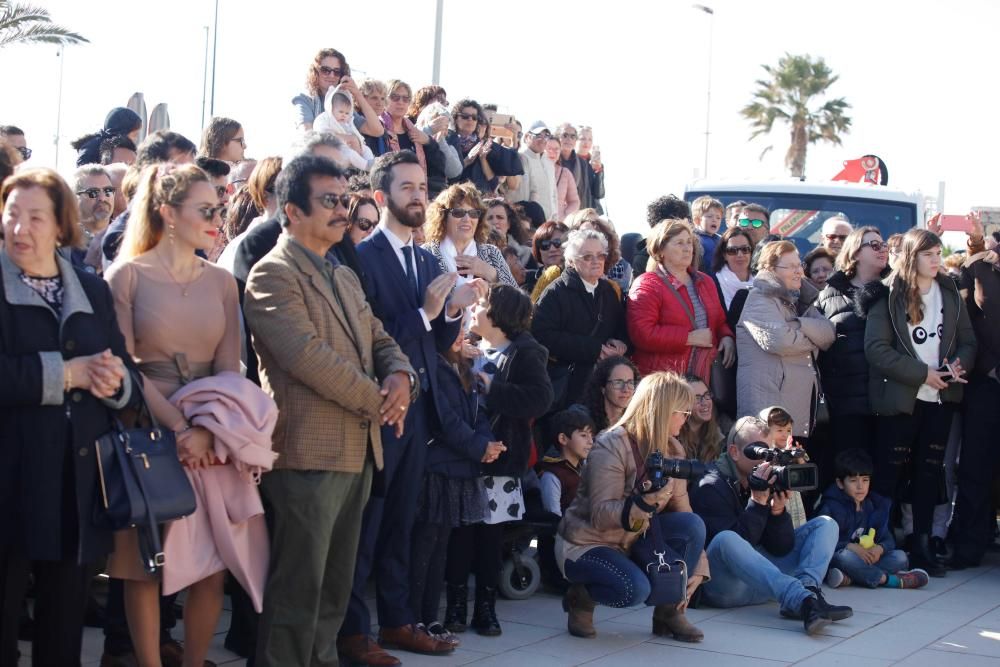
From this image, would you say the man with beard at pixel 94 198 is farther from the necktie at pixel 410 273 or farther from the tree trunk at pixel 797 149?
the tree trunk at pixel 797 149

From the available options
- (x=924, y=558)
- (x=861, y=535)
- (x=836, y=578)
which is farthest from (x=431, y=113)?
(x=924, y=558)

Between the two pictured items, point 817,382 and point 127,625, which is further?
point 817,382

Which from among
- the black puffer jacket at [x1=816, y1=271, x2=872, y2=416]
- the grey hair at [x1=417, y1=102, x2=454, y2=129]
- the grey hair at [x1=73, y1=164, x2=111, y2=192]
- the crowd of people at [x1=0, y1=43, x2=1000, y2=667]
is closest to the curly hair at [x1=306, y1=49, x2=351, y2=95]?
the crowd of people at [x1=0, y1=43, x2=1000, y2=667]

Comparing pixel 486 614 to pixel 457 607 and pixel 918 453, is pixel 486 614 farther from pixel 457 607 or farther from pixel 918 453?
pixel 918 453

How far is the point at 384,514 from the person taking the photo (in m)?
5.96

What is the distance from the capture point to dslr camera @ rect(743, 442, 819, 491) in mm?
7047

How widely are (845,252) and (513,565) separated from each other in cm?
353

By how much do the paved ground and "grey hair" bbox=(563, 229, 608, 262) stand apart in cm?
210

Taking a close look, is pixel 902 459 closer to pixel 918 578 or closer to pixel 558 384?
pixel 918 578

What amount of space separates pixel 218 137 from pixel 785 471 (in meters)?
3.83

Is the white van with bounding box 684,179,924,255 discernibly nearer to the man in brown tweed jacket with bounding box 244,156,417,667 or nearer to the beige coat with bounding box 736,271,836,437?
the beige coat with bounding box 736,271,836,437

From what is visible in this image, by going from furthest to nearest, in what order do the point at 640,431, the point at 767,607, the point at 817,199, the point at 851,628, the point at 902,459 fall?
the point at 817,199 → the point at 902,459 → the point at 767,607 → the point at 851,628 → the point at 640,431

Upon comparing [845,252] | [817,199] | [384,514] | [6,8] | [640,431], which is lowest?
[384,514]

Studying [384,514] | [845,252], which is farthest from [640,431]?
[845,252]
